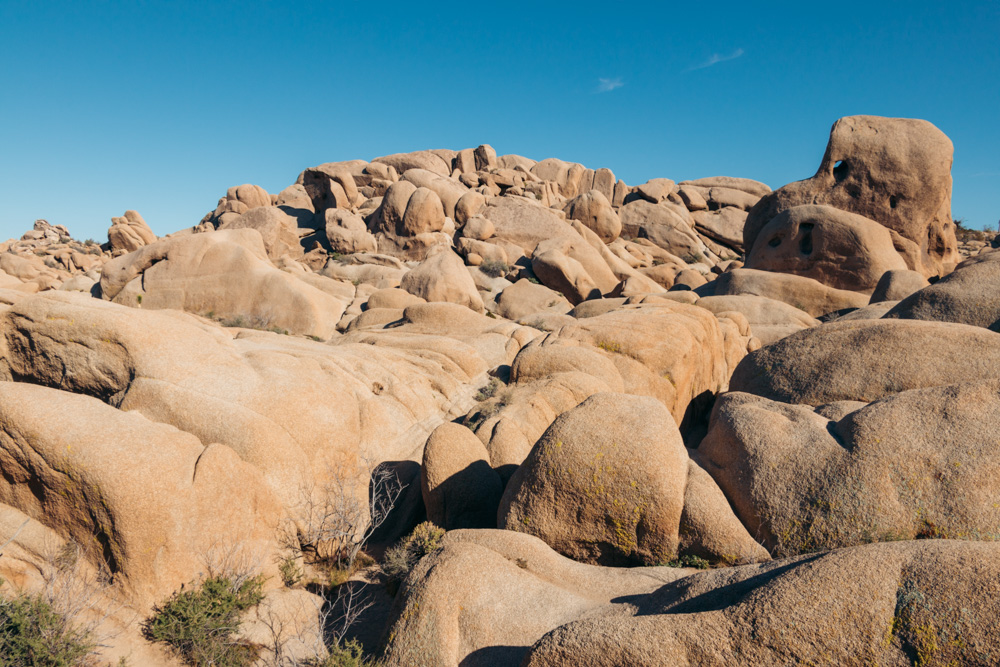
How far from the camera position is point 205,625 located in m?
6.50

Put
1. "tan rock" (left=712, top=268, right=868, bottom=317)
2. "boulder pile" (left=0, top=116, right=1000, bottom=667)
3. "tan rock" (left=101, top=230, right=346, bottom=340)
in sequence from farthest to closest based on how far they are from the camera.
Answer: "tan rock" (left=712, top=268, right=868, bottom=317) → "tan rock" (left=101, top=230, right=346, bottom=340) → "boulder pile" (left=0, top=116, right=1000, bottom=667)

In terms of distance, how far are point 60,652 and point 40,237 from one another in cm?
6415

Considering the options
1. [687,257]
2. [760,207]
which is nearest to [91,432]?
[760,207]

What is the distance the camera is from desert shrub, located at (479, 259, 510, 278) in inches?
1155

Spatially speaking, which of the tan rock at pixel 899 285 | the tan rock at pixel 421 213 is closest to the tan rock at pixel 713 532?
the tan rock at pixel 899 285

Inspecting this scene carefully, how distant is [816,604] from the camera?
3.81m

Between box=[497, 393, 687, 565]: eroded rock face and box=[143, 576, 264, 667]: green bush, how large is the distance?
137 inches

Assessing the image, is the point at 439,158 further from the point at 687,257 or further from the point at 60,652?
the point at 60,652

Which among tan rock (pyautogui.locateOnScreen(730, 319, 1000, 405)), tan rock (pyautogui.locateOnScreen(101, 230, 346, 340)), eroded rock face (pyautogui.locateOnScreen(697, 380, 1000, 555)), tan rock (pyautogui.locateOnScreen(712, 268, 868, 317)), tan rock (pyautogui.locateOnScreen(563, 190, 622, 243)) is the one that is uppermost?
tan rock (pyautogui.locateOnScreen(563, 190, 622, 243))

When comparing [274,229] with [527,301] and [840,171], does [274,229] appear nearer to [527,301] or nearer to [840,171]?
[527,301]

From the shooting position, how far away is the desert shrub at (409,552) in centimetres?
807

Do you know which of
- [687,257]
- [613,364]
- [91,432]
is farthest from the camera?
[687,257]

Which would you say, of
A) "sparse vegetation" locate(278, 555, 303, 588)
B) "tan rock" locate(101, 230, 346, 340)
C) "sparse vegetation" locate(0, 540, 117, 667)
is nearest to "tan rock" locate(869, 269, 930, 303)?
A: "tan rock" locate(101, 230, 346, 340)

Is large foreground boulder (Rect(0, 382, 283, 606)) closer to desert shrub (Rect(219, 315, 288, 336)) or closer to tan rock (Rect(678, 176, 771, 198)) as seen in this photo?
desert shrub (Rect(219, 315, 288, 336))
